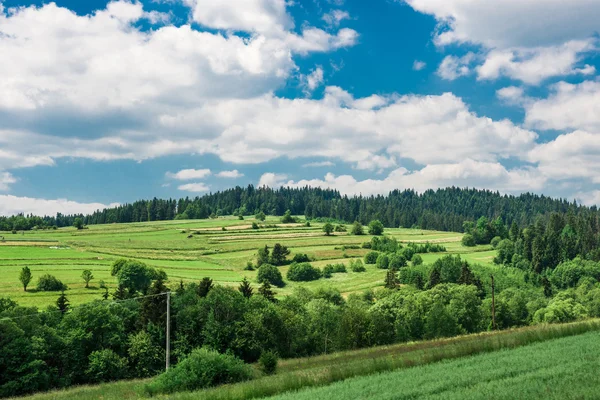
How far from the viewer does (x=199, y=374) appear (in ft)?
120

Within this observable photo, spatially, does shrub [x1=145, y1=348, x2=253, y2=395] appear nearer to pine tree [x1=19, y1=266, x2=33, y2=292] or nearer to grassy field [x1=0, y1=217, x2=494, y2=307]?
grassy field [x1=0, y1=217, x2=494, y2=307]

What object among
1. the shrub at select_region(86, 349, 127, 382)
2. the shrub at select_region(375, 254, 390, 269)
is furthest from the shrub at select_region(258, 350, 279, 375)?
the shrub at select_region(375, 254, 390, 269)

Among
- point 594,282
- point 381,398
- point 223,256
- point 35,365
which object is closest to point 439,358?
point 381,398

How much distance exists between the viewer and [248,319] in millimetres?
77812

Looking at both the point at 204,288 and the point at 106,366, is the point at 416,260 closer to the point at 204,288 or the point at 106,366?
the point at 204,288

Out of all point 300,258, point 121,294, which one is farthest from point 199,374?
point 300,258

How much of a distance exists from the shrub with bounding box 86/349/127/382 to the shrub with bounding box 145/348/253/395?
31.2 m

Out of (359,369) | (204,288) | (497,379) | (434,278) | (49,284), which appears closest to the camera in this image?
(497,379)

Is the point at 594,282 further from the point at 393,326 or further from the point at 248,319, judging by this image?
the point at 248,319

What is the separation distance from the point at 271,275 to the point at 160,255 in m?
35.4

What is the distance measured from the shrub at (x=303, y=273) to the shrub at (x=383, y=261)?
22726mm

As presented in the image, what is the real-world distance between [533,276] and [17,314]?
6173 inches

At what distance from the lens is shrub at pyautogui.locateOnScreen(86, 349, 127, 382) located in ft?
208

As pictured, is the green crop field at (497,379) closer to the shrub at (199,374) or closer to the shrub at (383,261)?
the shrub at (199,374)
